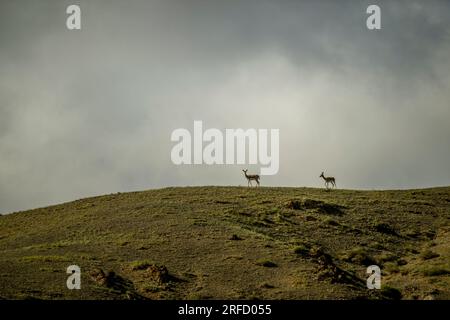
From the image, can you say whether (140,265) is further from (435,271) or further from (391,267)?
(435,271)

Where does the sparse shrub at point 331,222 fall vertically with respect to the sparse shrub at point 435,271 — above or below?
above

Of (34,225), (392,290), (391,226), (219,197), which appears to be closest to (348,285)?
(392,290)

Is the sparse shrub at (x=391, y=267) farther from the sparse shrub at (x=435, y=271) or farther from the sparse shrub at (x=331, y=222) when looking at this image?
the sparse shrub at (x=331, y=222)

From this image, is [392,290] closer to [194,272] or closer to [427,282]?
[427,282]

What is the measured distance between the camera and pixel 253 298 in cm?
3366

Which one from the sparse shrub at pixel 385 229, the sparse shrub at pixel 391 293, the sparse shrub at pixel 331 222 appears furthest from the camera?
the sparse shrub at pixel 331 222

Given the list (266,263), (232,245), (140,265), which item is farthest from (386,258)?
(140,265)

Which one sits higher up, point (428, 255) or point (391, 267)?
point (428, 255)

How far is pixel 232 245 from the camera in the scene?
44.0m

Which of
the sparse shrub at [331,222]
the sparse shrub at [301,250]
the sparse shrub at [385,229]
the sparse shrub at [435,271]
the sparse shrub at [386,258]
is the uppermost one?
the sparse shrub at [331,222]

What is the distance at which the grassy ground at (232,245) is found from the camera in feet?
115

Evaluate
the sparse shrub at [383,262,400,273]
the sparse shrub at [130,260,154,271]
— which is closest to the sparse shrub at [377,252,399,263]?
the sparse shrub at [383,262,400,273]

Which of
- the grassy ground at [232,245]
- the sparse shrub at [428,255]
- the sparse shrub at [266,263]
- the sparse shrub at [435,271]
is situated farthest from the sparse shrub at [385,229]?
the sparse shrub at [266,263]
